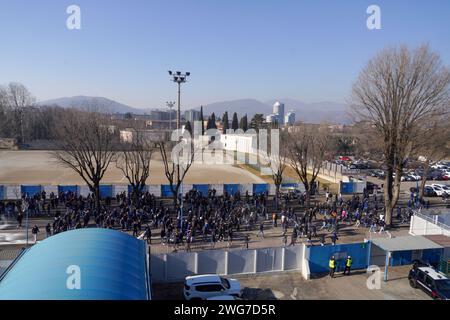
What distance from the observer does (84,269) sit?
8922 mm

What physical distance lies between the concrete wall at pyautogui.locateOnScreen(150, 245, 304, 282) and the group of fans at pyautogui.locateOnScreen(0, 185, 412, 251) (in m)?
2.55

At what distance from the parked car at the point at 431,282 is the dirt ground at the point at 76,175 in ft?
79.9

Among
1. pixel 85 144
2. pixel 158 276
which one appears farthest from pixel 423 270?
pixel 85 144

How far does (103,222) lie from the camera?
1948 centimetres

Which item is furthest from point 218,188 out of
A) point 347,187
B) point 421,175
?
point 421,175

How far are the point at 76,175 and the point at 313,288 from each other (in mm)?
31826

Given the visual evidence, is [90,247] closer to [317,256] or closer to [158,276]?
[158,276]

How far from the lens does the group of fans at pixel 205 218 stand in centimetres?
1834

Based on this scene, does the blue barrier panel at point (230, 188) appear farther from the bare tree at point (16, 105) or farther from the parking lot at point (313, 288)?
the bare tree at point (16, 105)

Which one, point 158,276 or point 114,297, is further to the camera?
point 158,276

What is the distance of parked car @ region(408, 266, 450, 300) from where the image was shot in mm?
12664

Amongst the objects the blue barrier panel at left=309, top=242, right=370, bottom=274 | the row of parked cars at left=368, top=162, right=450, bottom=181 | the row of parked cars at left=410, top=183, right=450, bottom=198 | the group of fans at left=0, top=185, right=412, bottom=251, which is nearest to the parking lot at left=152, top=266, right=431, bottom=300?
the blue barrier panel at left=309, top=242, right=370, bottom=274
